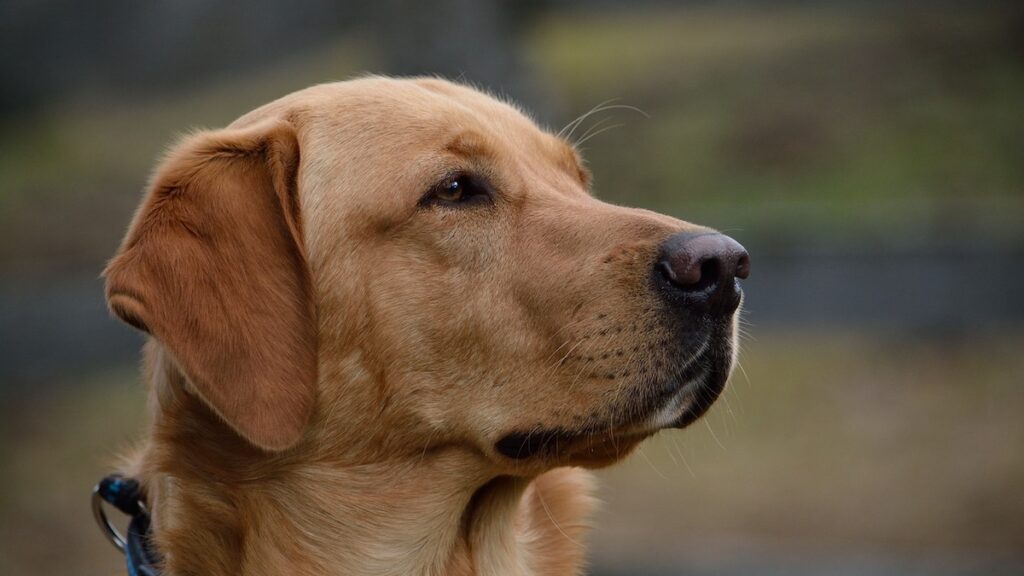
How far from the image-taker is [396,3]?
5.27 meters

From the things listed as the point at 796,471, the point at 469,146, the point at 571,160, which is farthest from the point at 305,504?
the point at 796,471

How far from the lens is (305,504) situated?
316 centimetres

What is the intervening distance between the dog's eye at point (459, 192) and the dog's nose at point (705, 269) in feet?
1.92

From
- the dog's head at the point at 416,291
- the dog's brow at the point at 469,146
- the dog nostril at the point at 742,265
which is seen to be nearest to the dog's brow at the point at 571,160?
the dog's head at the point at 416,291

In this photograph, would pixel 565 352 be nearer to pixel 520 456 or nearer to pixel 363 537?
pixel 520 456

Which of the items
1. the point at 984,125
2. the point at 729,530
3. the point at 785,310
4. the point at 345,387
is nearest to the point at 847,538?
the point at 729,530

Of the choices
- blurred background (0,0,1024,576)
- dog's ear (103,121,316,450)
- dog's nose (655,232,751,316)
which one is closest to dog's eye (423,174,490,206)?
dog's ear (103,121,316,450)

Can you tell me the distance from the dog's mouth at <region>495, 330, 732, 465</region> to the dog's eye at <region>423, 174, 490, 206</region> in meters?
0.64

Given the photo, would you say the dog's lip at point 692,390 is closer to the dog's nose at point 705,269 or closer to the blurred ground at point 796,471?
the dog's nose at point 705,269

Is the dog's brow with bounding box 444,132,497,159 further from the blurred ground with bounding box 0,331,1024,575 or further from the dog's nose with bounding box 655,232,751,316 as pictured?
the blurred ground with bounding box 0,331,1024,575

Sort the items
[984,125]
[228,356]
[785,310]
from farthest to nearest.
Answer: [984,125]
[785,310]
[228,356]

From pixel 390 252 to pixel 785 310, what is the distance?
8.15 ft

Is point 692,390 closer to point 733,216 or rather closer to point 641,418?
point 641,418

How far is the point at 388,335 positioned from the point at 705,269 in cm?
82
